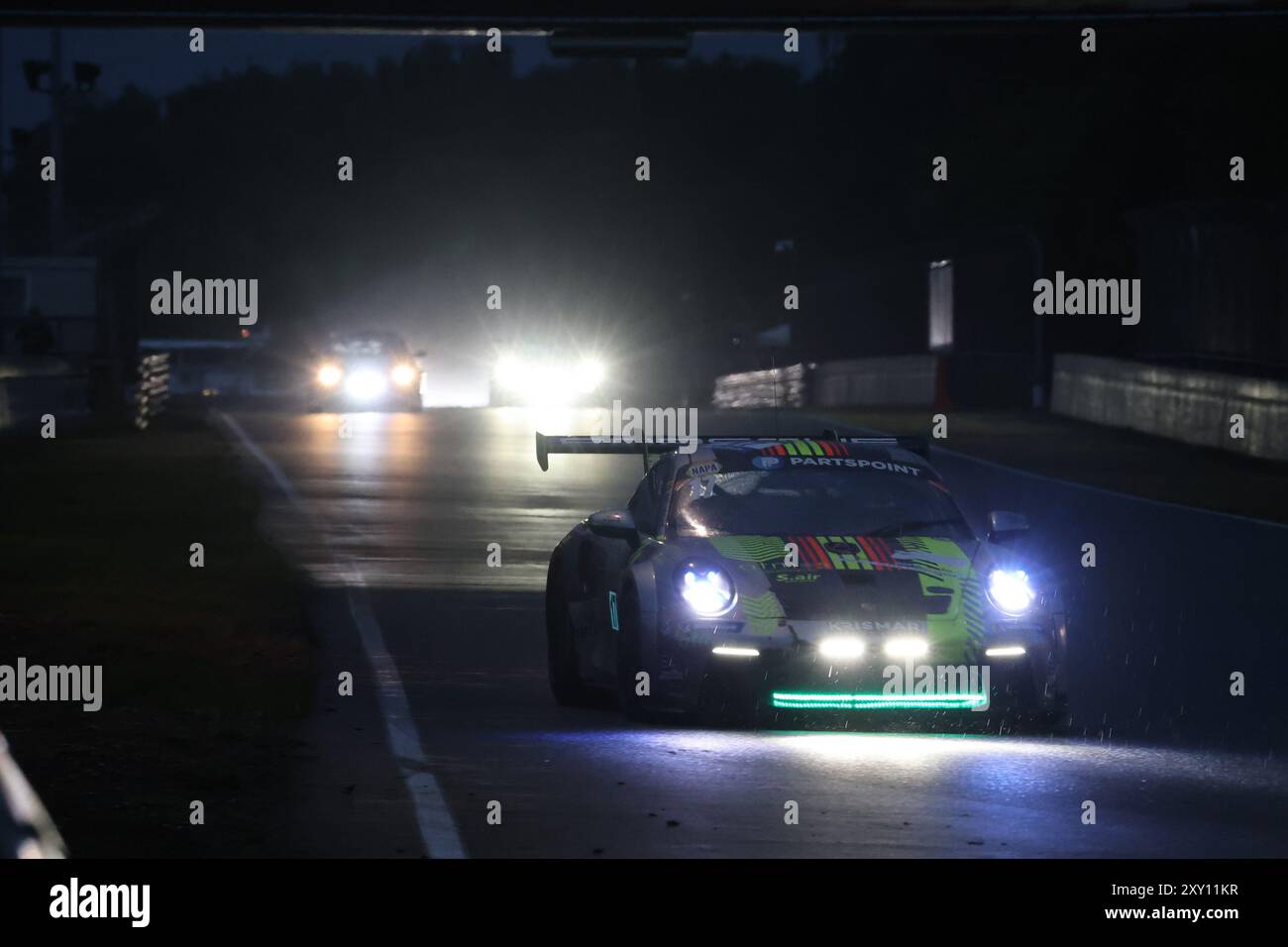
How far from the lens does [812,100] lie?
11031 cm

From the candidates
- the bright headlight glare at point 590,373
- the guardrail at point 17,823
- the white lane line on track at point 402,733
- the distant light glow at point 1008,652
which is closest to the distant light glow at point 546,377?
the bright headlight glare at point 590,373

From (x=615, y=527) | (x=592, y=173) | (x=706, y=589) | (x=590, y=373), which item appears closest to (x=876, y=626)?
(x=706, y=589)

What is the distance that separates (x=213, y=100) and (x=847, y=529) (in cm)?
12732

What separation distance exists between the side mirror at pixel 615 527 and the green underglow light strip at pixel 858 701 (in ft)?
4.33

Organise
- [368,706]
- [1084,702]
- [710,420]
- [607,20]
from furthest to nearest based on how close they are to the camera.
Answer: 1. [710,420]
2. [607,20]
3. [1084,702]
4. [368,706]

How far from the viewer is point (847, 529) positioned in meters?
11.4

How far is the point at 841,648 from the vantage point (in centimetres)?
1015

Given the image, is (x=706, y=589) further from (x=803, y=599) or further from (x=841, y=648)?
(x=841, y=648)

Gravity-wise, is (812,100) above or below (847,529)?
above
